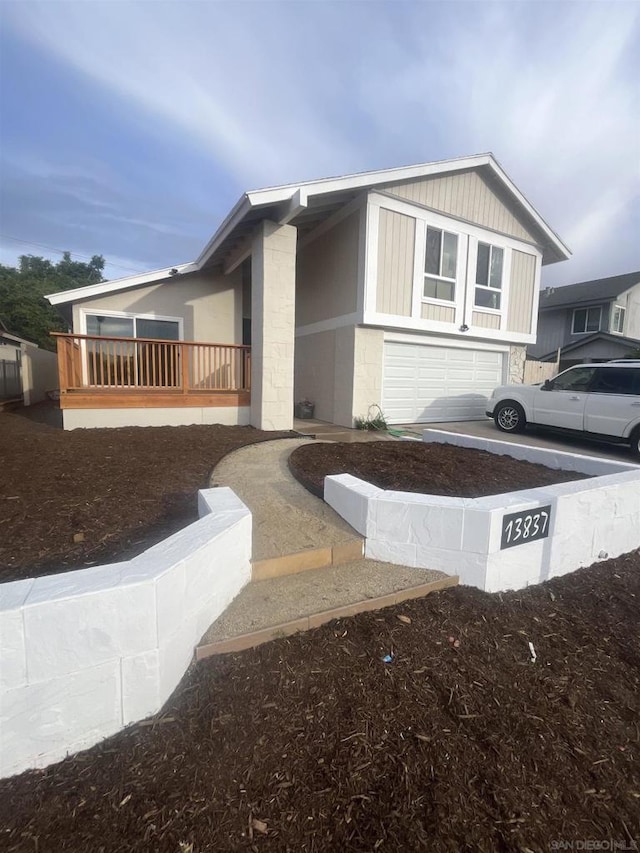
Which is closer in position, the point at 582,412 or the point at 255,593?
the point at 255,593

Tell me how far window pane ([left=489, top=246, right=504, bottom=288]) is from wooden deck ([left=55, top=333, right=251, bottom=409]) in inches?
271

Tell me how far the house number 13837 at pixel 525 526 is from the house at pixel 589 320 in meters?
18.6

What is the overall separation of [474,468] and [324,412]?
18.8 ft

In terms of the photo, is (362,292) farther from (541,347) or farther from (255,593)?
(541,347)

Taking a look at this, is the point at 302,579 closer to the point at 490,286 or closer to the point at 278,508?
the point at 278,508

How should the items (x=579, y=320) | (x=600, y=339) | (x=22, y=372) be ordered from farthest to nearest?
(x=579, y=320), (x=600, y=339), (x=22, y=372)

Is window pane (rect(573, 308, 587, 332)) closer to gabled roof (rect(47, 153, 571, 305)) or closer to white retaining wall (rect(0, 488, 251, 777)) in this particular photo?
gabled roof (rect(47, 153, 571, 305))

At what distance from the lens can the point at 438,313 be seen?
31.6 feet

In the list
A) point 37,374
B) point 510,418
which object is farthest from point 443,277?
point 37,374

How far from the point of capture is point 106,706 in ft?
5.32

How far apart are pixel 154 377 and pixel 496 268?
8.99 m

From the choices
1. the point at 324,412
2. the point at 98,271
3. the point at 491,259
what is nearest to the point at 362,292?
the point at 324,412

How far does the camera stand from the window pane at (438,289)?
30.8ft

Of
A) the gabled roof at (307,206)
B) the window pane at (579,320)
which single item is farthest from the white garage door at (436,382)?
the window pane at (579,320)
